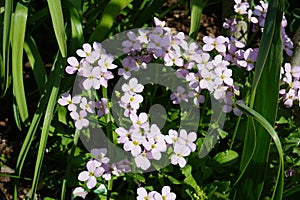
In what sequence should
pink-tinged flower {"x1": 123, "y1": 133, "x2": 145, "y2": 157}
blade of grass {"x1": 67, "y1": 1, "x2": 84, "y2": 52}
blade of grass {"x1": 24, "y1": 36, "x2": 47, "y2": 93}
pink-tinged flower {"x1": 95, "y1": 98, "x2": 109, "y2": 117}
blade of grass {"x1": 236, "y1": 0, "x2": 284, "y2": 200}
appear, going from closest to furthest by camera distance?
blade of grass {"x1": 236, "y1": 0, "x2": 284, "y2": 200} < pink-tinged flower {"x1": 123, "y1": 133, "x2": 145, "y2": 157} < pink-tinged flower {"x1": 95, "y1": 98, "x2": 109, "y2": 117} < blade of grass {"x1": 67, "y1": 1, "x2": 84, "y2": 52} < blade of grass {"x1": 24, "y1": 36, "x2": 47, "y2": 93}

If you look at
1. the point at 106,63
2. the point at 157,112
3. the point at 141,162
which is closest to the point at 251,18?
the point at 157,112

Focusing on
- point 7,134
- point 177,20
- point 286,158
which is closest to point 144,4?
point 177,20

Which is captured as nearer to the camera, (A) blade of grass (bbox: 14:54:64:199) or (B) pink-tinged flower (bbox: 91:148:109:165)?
(B) pink-tinged flower (bbox: 91:148:109:165)

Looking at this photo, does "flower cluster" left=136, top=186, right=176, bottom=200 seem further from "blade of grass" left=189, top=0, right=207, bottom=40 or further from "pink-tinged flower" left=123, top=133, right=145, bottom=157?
"blade of grass" left=189, top=0, right=207, bottom=40

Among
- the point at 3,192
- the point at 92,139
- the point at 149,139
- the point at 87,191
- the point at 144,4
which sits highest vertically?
the point at 144,4

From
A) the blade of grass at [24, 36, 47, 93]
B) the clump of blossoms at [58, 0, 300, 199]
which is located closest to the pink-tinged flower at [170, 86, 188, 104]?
the clump of blossoms at [58, 0, 300, 199]

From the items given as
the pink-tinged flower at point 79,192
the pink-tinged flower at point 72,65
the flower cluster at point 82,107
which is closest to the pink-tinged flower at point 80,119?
the flower cluster at point 82,107

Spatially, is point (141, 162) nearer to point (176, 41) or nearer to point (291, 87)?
point (176, 41)

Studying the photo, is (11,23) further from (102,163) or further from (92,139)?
(102,163)
